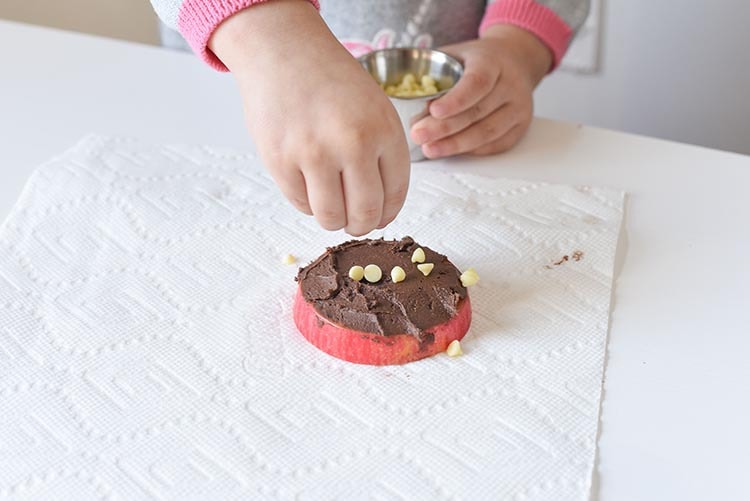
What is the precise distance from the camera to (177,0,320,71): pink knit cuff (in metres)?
0.64

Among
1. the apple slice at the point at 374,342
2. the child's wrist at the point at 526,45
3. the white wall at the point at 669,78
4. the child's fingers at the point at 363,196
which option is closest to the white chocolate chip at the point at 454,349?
the apple slice at the point at 374,342

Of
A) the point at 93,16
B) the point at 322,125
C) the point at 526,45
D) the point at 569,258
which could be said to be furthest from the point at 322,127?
the point at 93,16

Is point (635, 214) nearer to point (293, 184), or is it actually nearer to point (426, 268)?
point (426, 268)

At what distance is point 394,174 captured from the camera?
592 millimetres

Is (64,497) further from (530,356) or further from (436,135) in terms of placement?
(436,135)

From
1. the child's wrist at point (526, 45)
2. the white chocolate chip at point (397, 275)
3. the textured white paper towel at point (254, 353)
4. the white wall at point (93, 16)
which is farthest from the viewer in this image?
the white wall at point (93, 16)

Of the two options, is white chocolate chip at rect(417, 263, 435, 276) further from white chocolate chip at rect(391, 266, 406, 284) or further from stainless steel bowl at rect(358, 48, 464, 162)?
stainless steel bowl at rect(358, 48, 464, 162)

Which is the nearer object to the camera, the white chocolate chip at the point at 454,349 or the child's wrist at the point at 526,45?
the white chocolate chip at the point at 454,349

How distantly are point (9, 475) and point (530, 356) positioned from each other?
1.12 ft

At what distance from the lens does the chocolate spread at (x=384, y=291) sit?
65 cm

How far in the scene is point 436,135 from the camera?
846mm

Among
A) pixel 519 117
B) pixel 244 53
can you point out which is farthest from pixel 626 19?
pixel 244 53

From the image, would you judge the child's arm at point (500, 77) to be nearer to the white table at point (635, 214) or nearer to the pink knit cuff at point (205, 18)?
the white table at point (635, 214)

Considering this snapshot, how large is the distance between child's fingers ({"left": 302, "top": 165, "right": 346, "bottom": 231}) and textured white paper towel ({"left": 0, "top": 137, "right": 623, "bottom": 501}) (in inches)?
4.5
